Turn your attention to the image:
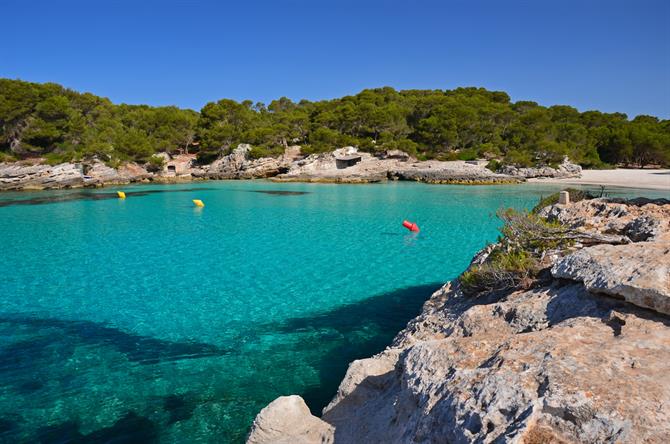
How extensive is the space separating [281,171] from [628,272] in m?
56.2

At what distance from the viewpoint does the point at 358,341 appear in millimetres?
8055

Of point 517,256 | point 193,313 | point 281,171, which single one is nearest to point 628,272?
point 517,256

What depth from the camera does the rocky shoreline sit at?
46.2m

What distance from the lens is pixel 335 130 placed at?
65875mm

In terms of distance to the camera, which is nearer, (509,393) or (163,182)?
(509,393)

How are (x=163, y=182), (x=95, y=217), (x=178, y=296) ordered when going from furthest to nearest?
(x=163, y=182)
(x=95, y=217)
(x=178, y=296)

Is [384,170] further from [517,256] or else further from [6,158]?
[517,256]

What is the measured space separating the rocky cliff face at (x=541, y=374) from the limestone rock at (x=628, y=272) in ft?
0.03

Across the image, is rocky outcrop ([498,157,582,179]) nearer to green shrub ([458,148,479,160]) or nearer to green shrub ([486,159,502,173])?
green shrub ([486,159,502,173])

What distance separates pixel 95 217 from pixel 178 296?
57.5ft

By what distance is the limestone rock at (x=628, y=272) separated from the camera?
3471 millimetres

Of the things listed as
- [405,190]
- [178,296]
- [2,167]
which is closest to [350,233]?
[178,296]

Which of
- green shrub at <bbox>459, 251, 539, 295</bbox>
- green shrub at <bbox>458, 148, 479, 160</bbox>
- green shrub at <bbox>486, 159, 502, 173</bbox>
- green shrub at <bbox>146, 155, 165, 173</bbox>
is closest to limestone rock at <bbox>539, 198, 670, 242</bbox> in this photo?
green shrub at <bbox>459, 251, 539, 295</bbox>

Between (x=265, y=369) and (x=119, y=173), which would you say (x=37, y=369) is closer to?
(x=265, y=369)
